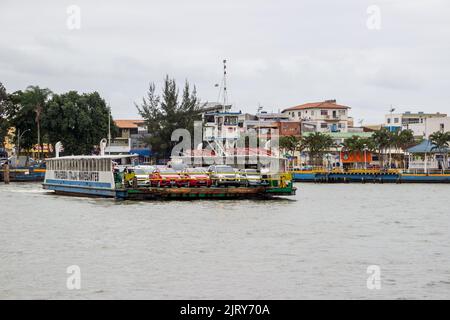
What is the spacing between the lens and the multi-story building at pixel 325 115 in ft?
445

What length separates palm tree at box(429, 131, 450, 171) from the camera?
96750 mm

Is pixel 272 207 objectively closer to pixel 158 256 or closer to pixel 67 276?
pixel 158 256

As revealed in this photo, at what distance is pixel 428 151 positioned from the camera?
3927 inches

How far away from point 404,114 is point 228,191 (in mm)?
107831

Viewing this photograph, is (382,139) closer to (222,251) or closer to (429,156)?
(429,156)

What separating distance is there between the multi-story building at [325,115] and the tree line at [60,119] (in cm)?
4301

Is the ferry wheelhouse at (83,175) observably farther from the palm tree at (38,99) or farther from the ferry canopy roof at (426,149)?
the ferry canopy roof at (426,149)

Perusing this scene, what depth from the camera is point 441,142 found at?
96875 mm

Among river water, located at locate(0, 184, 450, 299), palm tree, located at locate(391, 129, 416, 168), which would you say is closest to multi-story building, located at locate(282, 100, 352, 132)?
palm tree, located at locate(391, 129, 416, 168)

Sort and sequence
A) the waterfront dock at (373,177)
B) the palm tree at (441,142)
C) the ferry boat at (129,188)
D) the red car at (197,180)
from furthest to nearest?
the palm tree at (441,142) < the waterfront dock at (373,177) < the red car at (197,180) < the ferry boat at (129,188)

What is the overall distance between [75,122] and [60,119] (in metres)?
1.89

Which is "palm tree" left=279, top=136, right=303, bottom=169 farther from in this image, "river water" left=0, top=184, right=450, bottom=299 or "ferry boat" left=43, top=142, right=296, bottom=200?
"river water" left=0, top=184, right=450, bottom=299

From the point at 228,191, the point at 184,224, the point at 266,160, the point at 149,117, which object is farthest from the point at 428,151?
the point at 184,224

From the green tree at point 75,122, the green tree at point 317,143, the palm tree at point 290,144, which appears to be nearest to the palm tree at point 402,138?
the green tree at point 317,143
